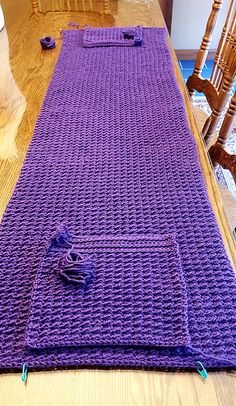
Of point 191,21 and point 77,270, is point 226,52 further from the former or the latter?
point 191,21

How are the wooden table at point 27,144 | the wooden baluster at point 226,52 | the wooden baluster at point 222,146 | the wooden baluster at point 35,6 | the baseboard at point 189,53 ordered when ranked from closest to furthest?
1. the wooden table at point 27,144
2. the wooden baluster at point 222,146
3. the wooden baluster at point 226,52
4. the wooden baluster at point 35,6
5. the baseboard at point 189,53

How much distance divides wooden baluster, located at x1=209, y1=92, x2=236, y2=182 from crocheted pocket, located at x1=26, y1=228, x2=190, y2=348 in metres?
0.41

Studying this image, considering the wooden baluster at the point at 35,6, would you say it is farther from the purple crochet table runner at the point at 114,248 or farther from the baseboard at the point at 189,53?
the baseboard at the point at 189,53

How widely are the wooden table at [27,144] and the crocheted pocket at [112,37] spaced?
12 cm

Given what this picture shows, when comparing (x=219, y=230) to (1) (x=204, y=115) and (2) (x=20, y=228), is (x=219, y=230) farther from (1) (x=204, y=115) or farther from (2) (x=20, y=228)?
(1) (x=204, y=115)

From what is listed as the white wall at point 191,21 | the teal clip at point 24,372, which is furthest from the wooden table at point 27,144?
the white wall at point 191,21

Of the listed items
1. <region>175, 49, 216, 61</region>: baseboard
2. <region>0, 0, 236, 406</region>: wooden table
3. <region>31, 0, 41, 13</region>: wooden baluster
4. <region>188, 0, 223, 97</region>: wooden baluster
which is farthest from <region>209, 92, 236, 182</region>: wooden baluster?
<region>175, 49, 216, 61</region>: baseboard

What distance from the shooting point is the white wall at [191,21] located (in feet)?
7.46

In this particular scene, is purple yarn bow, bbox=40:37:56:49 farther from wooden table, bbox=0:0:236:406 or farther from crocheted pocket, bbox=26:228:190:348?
crocheted pocket, bbox=26:228:190:348

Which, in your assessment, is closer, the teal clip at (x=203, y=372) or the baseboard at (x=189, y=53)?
the teal clip at (x=203, y=372)

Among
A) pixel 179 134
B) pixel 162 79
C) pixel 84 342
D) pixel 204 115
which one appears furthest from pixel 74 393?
pixel 204 115

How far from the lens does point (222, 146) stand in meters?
0.87

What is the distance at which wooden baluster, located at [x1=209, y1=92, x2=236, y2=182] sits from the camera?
32.1 inches

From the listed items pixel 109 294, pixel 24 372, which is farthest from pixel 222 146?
pixel 24 372
